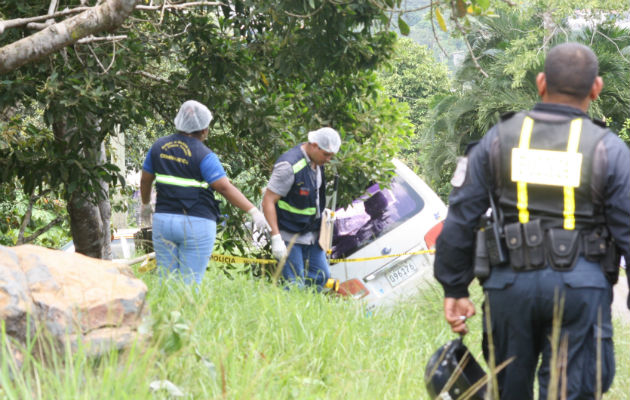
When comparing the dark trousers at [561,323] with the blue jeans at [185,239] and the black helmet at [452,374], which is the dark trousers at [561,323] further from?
the blue jeans at [185,239]

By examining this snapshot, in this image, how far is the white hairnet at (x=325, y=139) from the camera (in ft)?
21.7

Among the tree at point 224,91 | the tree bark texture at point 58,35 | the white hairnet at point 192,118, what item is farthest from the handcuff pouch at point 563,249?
the white hairnet at point 192,118

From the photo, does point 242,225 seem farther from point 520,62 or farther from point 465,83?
point 465,83

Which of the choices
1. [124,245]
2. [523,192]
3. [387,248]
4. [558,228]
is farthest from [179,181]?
[124,245]

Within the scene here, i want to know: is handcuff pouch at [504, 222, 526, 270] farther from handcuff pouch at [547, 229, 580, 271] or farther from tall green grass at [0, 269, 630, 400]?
tall green grass at [0, 269, 630, 400]

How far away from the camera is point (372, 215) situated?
24.6 feet

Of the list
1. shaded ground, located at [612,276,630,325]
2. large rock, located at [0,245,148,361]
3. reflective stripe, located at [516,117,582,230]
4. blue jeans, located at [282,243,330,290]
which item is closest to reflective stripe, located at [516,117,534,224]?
reflective stripe, located at [516,117,582,230]

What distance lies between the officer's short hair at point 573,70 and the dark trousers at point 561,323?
0.68 metres

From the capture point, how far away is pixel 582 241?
9.87ft

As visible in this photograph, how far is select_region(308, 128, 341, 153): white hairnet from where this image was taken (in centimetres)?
661

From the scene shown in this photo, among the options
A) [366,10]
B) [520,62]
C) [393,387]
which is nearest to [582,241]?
[393,387]

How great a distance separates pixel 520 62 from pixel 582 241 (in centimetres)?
1878

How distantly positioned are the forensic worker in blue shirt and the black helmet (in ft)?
9.40

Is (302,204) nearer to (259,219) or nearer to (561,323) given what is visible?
(259,219)
